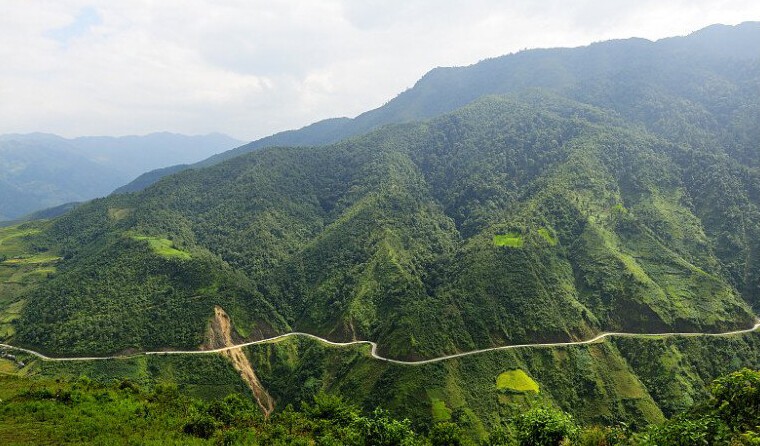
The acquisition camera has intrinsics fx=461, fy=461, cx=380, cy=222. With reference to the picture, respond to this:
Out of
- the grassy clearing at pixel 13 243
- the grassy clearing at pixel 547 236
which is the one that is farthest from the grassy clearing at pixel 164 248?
the grassy clearing at pixel 547 236

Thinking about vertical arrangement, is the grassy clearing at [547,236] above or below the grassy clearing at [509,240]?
below

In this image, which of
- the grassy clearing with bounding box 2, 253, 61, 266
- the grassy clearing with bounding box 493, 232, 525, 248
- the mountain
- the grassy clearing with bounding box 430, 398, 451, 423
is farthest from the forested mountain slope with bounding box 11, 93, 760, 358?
the grassy clearing with bounding box 430, 398, 451, 423

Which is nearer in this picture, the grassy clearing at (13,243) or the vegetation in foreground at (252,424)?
the vegetation in foreground at (252,424)

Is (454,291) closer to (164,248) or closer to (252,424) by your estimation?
(252,424)

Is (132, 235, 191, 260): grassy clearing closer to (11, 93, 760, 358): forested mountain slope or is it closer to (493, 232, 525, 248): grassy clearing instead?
(11, 93, 760, 358): forested mountain slope

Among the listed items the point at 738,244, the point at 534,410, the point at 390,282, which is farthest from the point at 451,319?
the point at 738,244

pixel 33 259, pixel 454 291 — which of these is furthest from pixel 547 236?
pixel 33 259

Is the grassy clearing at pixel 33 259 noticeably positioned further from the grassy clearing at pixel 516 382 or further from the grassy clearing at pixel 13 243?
the grassy clearing at pixel 516 382
